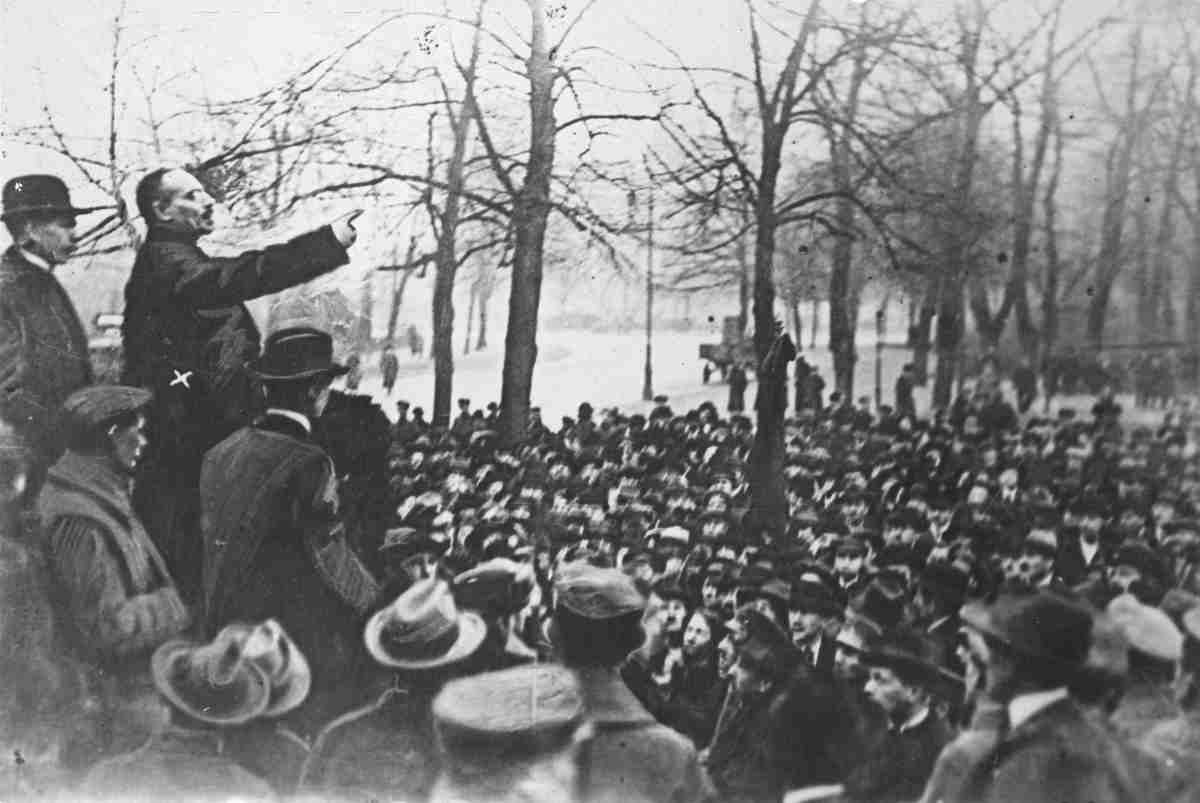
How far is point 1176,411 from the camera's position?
4.00m

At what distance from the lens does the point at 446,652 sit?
14.0 feet

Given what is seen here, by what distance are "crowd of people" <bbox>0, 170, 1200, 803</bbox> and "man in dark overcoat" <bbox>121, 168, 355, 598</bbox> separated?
0.01 meters

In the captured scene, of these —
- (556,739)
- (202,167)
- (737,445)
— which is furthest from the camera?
(202,167)

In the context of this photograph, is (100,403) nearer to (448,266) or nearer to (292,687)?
(292,687)

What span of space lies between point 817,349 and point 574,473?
100 centimetres

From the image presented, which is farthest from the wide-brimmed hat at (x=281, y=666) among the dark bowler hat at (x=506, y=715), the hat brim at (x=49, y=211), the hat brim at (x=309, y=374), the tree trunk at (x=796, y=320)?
the tree trunk at (x=796, y=320)

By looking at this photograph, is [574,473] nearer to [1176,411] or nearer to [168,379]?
[168,379]

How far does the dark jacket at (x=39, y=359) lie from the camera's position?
15.1ft

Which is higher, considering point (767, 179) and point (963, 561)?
point (767, 179)

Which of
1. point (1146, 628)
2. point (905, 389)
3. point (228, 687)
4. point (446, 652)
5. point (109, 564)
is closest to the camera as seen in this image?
point (1146, 628)

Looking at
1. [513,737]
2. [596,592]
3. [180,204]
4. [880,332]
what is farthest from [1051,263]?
[180,204]

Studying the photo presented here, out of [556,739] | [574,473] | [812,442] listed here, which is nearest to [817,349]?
[812,442]

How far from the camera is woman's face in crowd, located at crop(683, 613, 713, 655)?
4.15 m

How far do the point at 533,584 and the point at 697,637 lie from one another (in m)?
0.62
